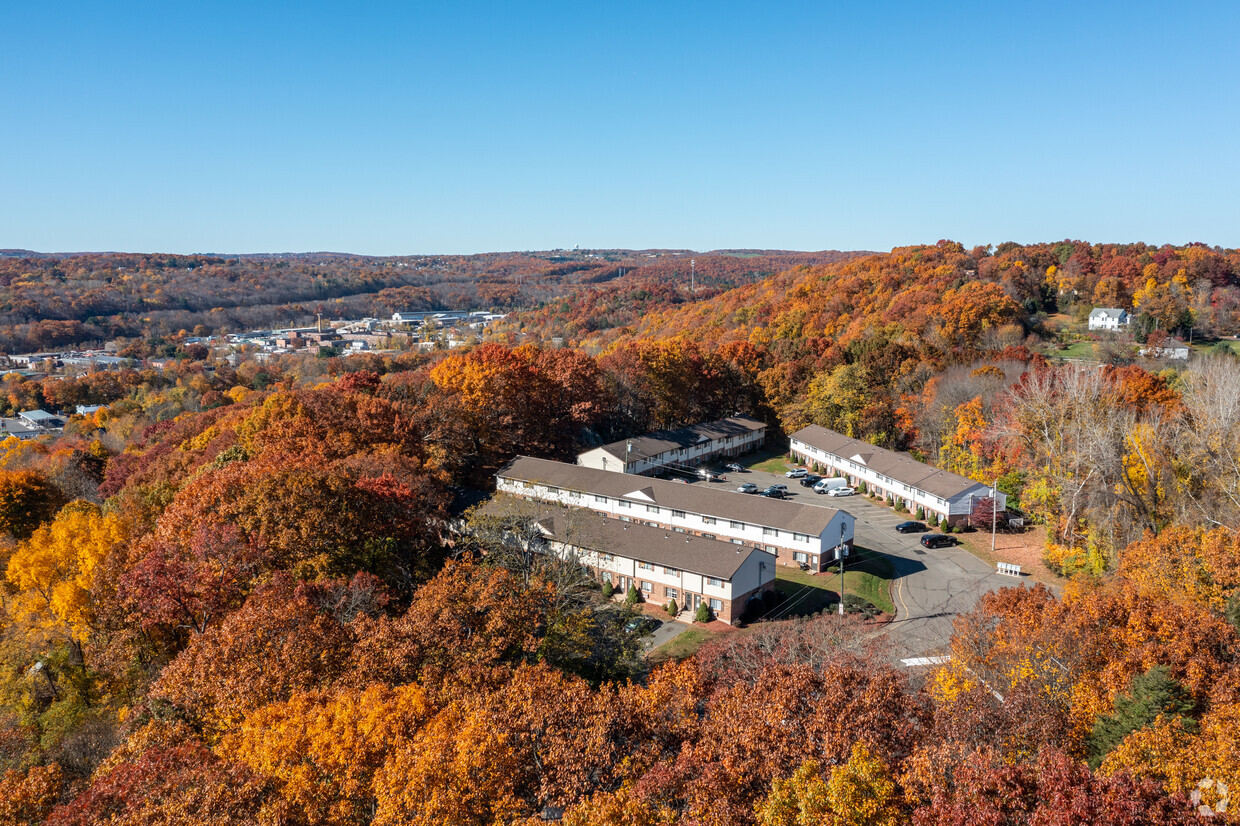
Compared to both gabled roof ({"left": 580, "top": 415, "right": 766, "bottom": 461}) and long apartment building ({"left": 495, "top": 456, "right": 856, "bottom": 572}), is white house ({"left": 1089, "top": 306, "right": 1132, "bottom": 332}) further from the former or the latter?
long apartment building ({"left": 495, "top": 456, "right": 856, "bottom": 572})

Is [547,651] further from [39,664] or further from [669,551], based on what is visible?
[39,664]

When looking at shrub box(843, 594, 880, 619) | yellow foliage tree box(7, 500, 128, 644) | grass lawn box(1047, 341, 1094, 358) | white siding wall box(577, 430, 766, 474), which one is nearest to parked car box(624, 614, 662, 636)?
shrub box(843, 594, 880, 619)

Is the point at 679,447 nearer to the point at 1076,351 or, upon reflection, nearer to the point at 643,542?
the point at 643,542

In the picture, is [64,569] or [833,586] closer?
[64,569]

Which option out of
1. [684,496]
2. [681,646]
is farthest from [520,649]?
[684,496]

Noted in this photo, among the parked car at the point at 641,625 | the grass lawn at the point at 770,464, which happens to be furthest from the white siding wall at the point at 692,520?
the grass lawn at the point at 770,464

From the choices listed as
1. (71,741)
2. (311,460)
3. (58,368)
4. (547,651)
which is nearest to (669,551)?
(547,651)
